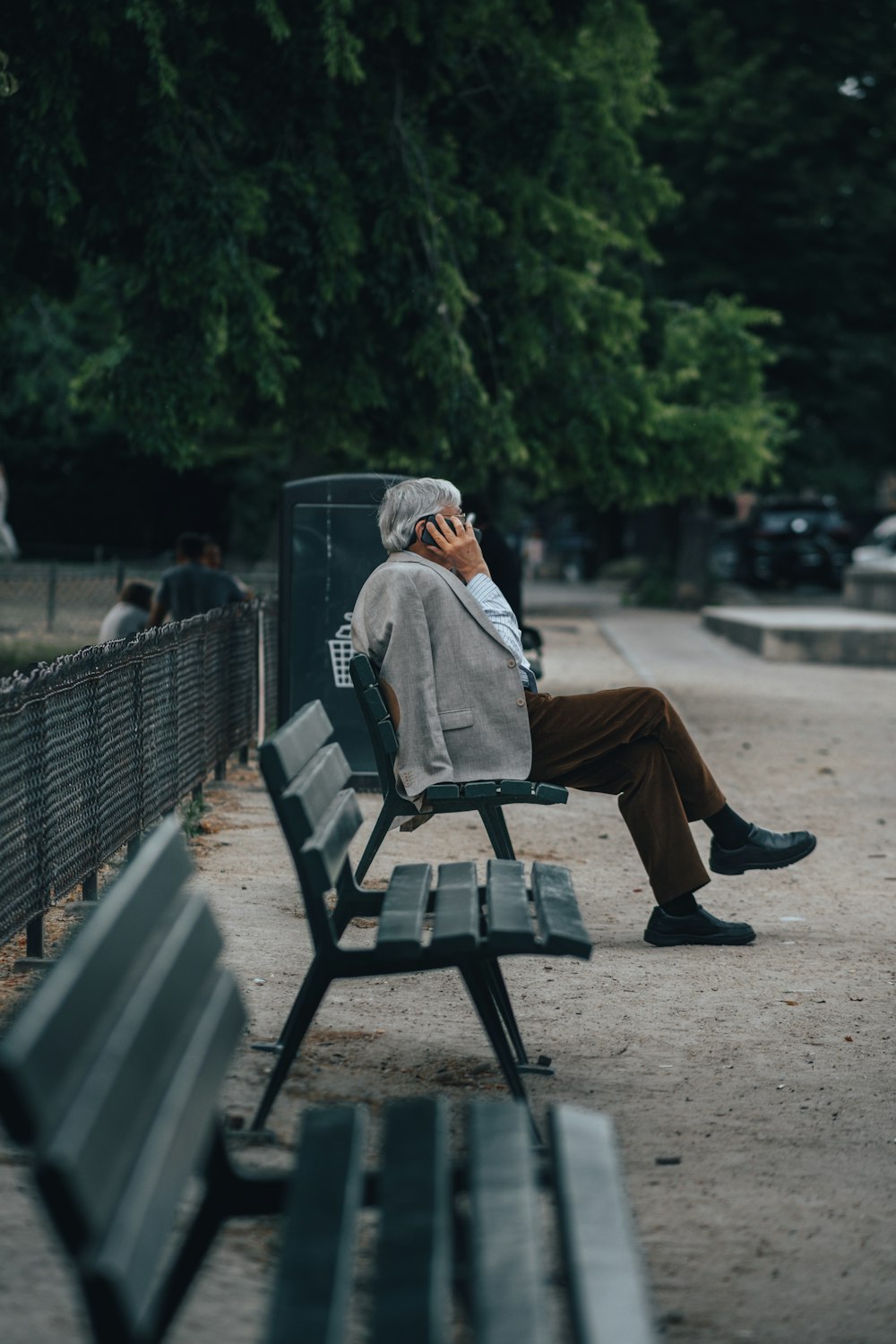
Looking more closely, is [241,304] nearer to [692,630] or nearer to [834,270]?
[692,630]

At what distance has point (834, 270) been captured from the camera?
107 ft

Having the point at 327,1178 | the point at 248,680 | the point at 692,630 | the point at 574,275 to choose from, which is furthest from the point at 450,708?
the point at 692,630

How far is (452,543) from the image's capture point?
5.86 m

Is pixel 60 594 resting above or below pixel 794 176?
below

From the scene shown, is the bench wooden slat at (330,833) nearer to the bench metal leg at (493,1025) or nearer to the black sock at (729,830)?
the bench metal leg at (493,1025)

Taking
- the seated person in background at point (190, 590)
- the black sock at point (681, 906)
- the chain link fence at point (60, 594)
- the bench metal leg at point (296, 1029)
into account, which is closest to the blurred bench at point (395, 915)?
the bench metal leg at point (296, 1029)

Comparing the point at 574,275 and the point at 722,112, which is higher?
the point at 722,112

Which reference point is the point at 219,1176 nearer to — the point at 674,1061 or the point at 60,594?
the point at 674,1061

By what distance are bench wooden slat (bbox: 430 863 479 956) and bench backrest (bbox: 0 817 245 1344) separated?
1198mm

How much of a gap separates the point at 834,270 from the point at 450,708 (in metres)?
28.6

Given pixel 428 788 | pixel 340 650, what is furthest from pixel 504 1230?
pixel 340 650

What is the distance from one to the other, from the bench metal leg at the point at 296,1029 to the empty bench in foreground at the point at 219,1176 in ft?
4.10

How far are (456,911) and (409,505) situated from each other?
1.98 meters

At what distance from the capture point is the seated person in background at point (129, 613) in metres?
12.7
